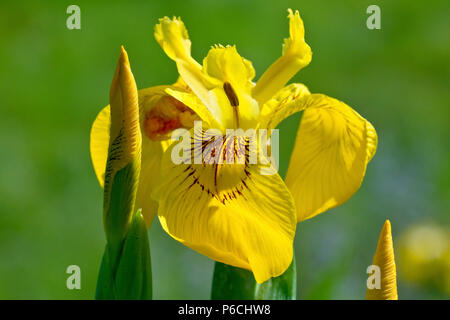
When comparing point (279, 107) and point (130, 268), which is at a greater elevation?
point (279, 107)

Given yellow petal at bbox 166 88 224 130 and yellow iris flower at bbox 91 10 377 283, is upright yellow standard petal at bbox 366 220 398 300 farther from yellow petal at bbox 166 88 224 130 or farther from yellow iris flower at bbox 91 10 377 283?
yellow petal at bbox 166 88 224 130

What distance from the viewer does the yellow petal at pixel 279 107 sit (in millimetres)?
808

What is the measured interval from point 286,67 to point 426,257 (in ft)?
3.64

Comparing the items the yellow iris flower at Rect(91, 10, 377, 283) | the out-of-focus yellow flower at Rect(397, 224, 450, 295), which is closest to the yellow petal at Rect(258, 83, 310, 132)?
the yellow iris flower at Rect(91, 10, 377, 283)

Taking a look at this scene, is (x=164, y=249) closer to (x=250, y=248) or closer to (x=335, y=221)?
(x=335, y=221)

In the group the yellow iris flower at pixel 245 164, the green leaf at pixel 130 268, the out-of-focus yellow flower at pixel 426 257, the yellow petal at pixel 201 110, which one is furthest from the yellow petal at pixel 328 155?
the out-of-focus yellow flower at pixel 426 257

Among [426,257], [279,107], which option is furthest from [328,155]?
[426,257]

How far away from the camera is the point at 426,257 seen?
1812mm

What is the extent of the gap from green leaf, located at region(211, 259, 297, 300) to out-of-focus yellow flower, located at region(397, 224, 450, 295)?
98cm

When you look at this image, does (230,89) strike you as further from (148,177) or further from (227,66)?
(148,177)

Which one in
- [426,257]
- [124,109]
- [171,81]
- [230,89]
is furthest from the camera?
Answer: [171,81]

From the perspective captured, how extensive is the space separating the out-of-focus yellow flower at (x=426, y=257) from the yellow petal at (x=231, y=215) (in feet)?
3.53

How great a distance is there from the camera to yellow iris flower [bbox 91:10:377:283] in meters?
0.79

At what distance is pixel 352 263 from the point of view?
6.87 ft
